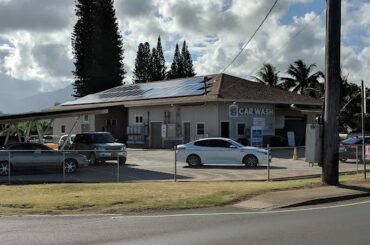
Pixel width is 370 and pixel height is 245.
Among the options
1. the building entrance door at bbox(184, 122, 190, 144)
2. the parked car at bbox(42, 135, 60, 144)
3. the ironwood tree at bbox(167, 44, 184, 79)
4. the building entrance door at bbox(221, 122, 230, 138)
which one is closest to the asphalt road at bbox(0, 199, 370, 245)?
the building entrance door at bbox(221, 122, 230, 138)

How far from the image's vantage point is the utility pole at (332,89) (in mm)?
17562

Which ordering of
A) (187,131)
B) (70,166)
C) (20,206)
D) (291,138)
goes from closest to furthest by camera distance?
(20,206) → (70,166) → (187,131) → (291,138)

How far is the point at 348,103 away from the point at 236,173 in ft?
125

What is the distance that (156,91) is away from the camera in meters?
50.8

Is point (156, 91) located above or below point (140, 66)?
below

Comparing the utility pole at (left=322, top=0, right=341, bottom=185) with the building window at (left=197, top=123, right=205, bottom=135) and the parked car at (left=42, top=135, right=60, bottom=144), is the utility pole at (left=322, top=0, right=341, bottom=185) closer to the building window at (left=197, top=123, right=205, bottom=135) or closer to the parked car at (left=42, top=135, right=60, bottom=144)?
the building window at (left=197, top=123, right=205, bottom=135)

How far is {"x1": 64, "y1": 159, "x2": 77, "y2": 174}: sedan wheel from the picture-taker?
2372cm

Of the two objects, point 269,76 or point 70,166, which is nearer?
point 70,166

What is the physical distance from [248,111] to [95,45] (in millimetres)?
39175

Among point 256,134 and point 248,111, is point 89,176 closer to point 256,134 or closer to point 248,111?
point 256,134

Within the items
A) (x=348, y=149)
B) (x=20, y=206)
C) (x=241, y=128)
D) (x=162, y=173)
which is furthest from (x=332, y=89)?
(x=241, y=128)

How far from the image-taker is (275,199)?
14.8 m

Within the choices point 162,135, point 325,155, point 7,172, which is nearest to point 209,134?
point 162,135

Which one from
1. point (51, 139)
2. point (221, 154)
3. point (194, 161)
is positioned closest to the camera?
point (221, 154)
